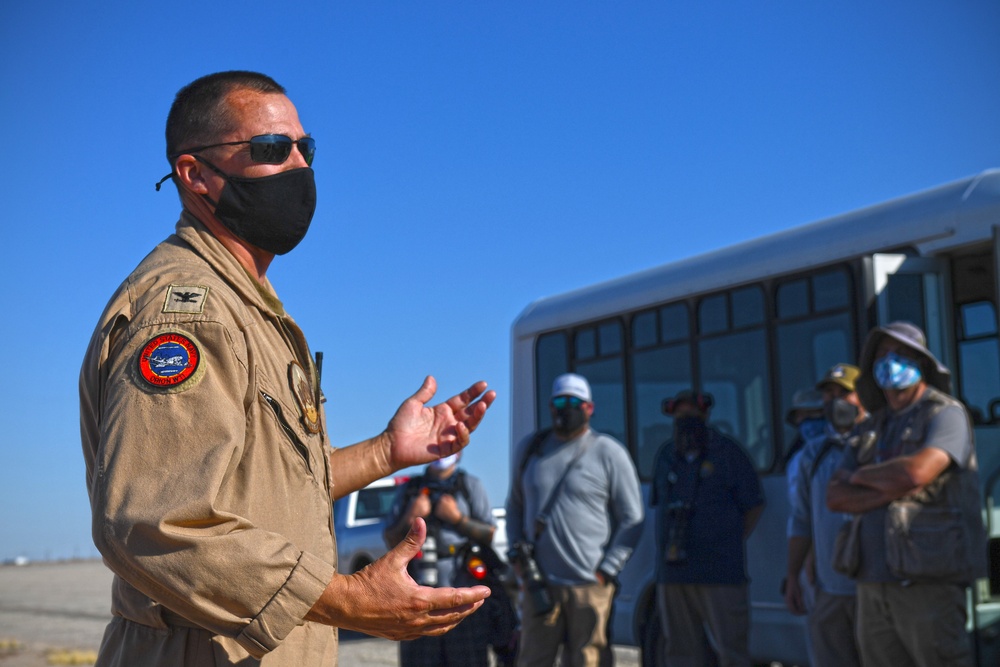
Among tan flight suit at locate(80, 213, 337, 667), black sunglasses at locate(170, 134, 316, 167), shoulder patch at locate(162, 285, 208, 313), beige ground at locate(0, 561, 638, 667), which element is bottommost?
beige ground at locate(0, 561, 638, 667)

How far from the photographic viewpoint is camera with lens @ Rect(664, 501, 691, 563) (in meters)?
7.75

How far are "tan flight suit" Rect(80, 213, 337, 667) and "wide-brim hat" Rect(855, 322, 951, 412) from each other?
13.9 feet

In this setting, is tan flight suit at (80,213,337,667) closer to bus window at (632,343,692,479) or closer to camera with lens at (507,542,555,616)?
camera with lens at (507,542,555,616)

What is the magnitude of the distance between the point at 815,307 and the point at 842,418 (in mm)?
1283

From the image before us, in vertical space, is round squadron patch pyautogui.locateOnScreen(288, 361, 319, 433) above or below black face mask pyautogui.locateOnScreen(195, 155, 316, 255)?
below

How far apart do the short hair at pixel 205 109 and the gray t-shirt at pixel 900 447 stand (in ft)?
13.2

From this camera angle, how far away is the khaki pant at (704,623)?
7598 mm

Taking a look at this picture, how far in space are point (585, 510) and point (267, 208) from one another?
17.8ft

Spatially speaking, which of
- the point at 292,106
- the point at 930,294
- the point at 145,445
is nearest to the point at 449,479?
the point at 930,294

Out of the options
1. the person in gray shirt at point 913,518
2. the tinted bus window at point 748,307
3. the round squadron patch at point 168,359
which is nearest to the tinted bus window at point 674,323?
the tinted bus window at point 748,307

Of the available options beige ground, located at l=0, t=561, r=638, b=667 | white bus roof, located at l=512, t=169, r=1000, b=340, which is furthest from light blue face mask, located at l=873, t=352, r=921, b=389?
beige ground, located at l=0, t=561, r=638, b=667

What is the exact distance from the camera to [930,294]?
7.34 m

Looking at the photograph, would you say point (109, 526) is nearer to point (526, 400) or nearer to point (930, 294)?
point (930, 294)

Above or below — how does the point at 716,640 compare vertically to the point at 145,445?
below
